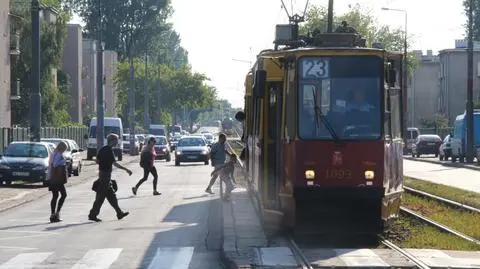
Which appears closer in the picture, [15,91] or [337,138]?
[337,138]

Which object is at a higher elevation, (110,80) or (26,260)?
(110,80)

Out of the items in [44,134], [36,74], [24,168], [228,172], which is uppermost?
[36,74]

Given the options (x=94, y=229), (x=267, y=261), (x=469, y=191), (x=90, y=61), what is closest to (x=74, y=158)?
(x=469, y=191)

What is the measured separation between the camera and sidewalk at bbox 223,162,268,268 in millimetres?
15242

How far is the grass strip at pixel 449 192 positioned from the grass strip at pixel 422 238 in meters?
6.18

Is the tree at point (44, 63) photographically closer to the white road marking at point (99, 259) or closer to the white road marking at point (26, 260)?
the white road marking at point (99, 259)

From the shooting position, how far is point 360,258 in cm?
1526

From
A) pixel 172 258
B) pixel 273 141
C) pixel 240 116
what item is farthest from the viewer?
pixel 240 116

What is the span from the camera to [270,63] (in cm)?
1955

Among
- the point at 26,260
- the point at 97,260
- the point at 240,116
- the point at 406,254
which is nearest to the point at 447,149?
the point at 240,116

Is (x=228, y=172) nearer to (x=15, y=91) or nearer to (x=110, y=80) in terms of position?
(x=15, y=91)

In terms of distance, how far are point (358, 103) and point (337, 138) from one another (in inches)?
26.8

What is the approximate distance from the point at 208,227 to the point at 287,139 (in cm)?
397

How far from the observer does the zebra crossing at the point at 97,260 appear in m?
15.1
